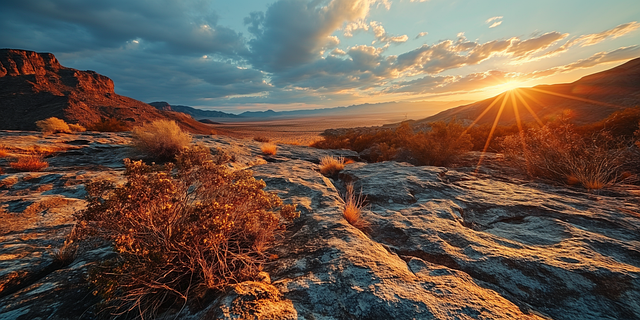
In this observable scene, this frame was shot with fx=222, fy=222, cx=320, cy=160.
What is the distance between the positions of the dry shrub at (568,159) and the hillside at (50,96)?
28.0 m

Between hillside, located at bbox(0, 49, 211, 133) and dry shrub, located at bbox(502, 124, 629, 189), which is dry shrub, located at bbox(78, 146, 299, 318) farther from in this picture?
hillside, located at bbox(0, 49, 211, 133)

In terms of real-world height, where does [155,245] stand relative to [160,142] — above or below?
below

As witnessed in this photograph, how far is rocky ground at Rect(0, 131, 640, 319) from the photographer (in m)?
1.42

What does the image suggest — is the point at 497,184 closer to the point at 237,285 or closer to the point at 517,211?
the point at 517,211

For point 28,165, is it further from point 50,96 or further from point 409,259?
point 50,96

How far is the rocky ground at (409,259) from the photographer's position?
142 centimetres

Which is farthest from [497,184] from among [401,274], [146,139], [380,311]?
[146,139]

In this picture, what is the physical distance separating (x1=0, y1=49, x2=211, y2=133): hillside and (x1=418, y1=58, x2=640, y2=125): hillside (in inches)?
1431

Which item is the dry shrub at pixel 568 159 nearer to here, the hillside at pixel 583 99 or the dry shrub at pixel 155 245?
the dry shrub at pixel 155 245

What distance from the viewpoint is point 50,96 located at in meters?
22.5

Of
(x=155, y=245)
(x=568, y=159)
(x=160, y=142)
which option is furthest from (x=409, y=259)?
(x=160, y=142)

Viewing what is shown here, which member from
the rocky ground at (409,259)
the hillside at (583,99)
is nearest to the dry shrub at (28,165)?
the rocky ground at (409,259)

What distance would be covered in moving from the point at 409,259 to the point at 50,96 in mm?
35468

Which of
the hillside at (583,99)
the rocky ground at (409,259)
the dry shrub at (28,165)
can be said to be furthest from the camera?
the hillside at (583,99)
